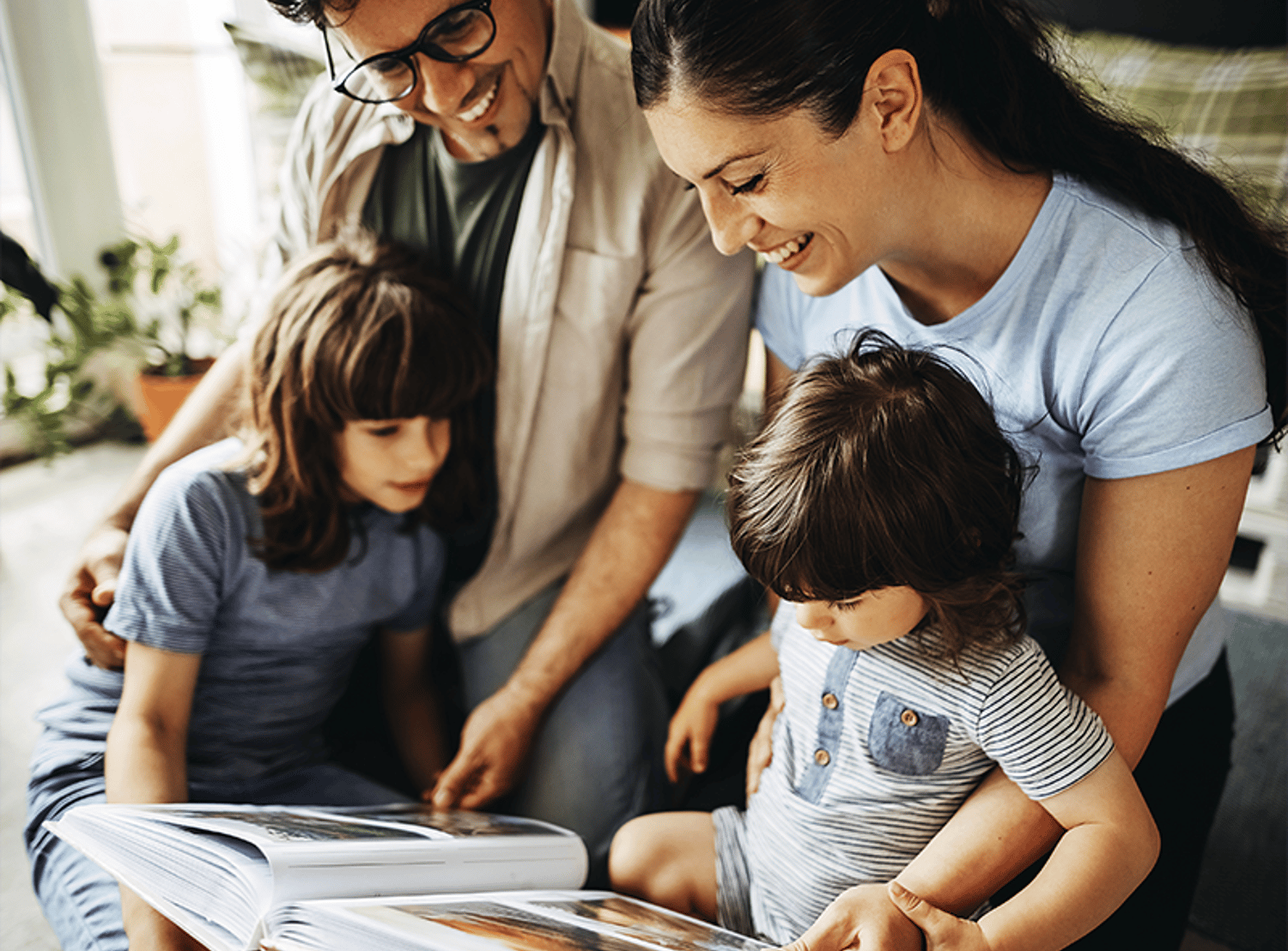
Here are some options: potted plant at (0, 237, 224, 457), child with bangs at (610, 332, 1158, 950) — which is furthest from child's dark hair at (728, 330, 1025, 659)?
potted plant at (0, 237, 224, 457)

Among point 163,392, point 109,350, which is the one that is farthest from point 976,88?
point 109,350

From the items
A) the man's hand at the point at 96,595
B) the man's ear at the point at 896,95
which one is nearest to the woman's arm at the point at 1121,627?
the man's ear at the point at 896,95

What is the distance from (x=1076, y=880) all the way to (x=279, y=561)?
30.8 inches

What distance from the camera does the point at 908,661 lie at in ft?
2.55

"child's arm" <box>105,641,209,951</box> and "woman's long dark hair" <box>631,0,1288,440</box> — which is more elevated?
"woman's long dark hair" <box>631,0,1288,440</box>

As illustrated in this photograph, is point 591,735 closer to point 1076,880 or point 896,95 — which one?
point 1076,880

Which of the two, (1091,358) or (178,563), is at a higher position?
(1091,358)

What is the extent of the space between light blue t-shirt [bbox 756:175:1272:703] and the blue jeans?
503 mm

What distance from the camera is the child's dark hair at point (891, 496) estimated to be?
0.69 metres

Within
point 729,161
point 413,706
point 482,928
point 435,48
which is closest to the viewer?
point 482,928

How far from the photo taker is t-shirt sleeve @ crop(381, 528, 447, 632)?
1.14m

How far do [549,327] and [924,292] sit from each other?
1.35ft

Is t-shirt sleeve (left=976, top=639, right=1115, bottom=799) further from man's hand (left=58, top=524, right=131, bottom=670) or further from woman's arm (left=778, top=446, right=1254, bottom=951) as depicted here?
man's hand (left=58, top=524, right=131, bottom=670)

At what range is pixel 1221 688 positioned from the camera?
1026mm
